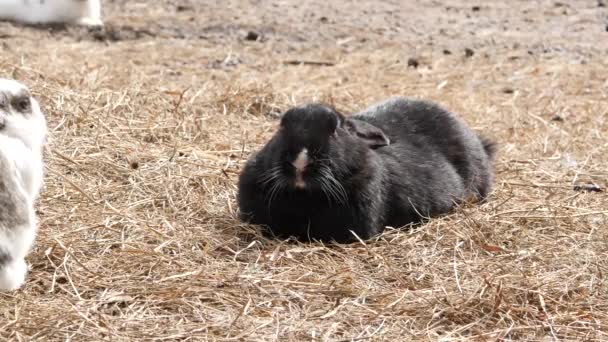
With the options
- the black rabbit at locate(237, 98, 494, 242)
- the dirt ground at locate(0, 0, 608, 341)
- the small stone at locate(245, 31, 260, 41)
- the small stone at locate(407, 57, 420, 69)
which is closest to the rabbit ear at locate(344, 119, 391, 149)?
the black rabbit at locate(237, 98, 494, 242)

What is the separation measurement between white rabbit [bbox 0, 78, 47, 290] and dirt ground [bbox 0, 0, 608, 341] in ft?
0.52

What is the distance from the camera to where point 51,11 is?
11.0m

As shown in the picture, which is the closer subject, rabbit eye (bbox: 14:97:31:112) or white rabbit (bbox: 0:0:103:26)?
rabbit eye (bbox: 14:97:31:112)

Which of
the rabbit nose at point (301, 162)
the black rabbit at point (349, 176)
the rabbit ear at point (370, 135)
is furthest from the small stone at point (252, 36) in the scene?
the rabbit nose at point (301, 162)

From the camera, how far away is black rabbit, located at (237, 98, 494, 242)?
15.9ft

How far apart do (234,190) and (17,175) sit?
1.76 meters

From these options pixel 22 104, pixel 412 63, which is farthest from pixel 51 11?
pixel 22 104

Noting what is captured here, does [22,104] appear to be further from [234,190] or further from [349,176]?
[349,176]

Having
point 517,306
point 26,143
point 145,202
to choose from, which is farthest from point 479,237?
point 26,143

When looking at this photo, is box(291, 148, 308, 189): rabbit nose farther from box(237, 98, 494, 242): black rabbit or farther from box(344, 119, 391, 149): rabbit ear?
box(344, 119, 391, 149): rabbit ear

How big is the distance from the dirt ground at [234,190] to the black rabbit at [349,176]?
0.14 m

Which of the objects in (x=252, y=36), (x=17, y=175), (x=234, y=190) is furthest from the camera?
(x=252, y=36)

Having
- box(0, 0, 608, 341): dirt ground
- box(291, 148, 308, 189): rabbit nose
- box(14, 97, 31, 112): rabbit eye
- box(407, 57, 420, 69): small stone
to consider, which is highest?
box(14, 97, 31, 112): rabbit eye

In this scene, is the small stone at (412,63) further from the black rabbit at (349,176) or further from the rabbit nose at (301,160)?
the rabbit nose at (301,160)
